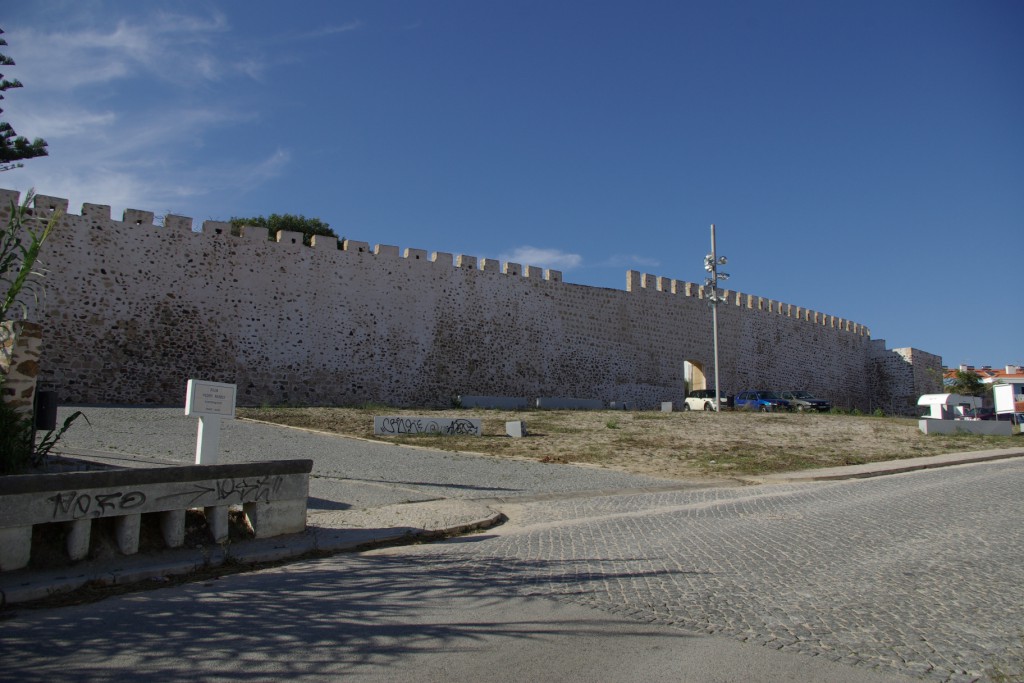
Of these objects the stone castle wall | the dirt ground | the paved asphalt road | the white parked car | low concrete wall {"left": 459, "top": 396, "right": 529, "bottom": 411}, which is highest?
the stone castle wall

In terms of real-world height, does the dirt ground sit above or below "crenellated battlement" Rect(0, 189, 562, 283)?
below

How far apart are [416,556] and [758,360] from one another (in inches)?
1297

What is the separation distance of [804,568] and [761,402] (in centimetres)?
2541

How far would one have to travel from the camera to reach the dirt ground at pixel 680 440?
509 inches

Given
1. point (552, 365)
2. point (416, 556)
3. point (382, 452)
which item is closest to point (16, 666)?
point (416, 556)

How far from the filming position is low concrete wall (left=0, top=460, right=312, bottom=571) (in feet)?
16.1

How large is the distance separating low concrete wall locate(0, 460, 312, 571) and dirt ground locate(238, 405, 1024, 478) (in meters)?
6.51

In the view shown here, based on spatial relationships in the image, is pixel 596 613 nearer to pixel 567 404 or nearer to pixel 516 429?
pixel 516 429

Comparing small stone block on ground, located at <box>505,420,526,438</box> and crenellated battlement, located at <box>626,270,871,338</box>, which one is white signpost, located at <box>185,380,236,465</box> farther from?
crenellated battlement, located at <box>626,270,871,338</box>

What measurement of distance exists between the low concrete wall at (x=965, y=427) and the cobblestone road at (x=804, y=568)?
36.9 ft

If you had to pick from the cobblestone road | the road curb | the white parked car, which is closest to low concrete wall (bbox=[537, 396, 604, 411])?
the white parked car

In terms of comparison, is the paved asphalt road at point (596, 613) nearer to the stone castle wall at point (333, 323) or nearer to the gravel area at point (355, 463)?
the gravel area at point (355, 463)

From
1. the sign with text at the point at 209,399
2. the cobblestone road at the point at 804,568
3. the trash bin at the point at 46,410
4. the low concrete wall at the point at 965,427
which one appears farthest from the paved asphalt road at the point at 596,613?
the low concrete wall at the point at 965,427

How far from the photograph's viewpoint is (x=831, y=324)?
41219 mm
